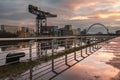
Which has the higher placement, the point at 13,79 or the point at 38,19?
the point at 38,19

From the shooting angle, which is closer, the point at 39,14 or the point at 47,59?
the point at 47,59

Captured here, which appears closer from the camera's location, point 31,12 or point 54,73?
point 54,73

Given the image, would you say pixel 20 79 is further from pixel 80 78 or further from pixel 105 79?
pixel 105 79

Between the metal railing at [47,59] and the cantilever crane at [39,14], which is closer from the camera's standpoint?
the metal railing at [47,59]

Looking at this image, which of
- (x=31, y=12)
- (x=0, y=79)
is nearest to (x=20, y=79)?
(x=0, y=79)

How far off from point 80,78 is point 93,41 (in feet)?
112

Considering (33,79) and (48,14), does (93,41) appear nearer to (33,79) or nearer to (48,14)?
(33,79)

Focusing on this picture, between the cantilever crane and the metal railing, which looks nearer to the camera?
the metal railing

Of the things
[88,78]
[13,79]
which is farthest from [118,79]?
[13,79]

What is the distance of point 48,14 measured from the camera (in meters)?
112

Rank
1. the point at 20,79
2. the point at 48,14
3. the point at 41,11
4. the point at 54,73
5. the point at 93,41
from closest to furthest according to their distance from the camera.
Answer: the point at 20,79
the point at 54,73
the point at 93,41
the point at 41,11
the point at 48,14

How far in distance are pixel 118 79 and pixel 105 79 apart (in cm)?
51

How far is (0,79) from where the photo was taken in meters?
9.03

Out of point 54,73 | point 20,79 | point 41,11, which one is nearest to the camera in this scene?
point 20,79
